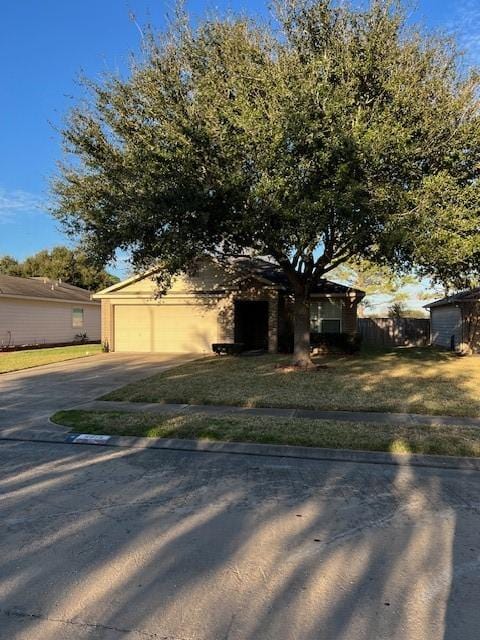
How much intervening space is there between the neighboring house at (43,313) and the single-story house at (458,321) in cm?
2011

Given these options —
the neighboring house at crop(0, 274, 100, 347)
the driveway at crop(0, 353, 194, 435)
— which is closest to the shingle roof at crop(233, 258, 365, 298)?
the driveway at crop(0, 353, 194, 435)

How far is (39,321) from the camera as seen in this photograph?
26.4 metres

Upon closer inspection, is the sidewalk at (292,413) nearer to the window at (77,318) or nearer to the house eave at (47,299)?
the house eave at (47,299)

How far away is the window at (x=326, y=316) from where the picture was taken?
2242 cm

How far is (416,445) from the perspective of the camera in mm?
6871

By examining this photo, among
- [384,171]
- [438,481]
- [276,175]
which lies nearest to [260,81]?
[276,175]

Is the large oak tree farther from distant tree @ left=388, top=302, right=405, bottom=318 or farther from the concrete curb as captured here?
distant tree @ left=388, top=302, right=405, bottom=318

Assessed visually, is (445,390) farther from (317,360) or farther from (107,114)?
(107,114)

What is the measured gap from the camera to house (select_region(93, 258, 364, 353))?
21984mm

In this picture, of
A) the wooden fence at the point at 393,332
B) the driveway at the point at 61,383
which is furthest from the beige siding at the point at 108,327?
the wooden fence at the point at 393,332

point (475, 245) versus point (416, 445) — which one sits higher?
point (475, 245)

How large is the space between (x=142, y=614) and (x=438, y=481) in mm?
3848

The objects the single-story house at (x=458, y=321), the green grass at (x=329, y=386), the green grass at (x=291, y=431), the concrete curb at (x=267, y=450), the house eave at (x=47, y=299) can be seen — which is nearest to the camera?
the concrete curb at (x=267, y=450)

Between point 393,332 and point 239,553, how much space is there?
28124 mm
